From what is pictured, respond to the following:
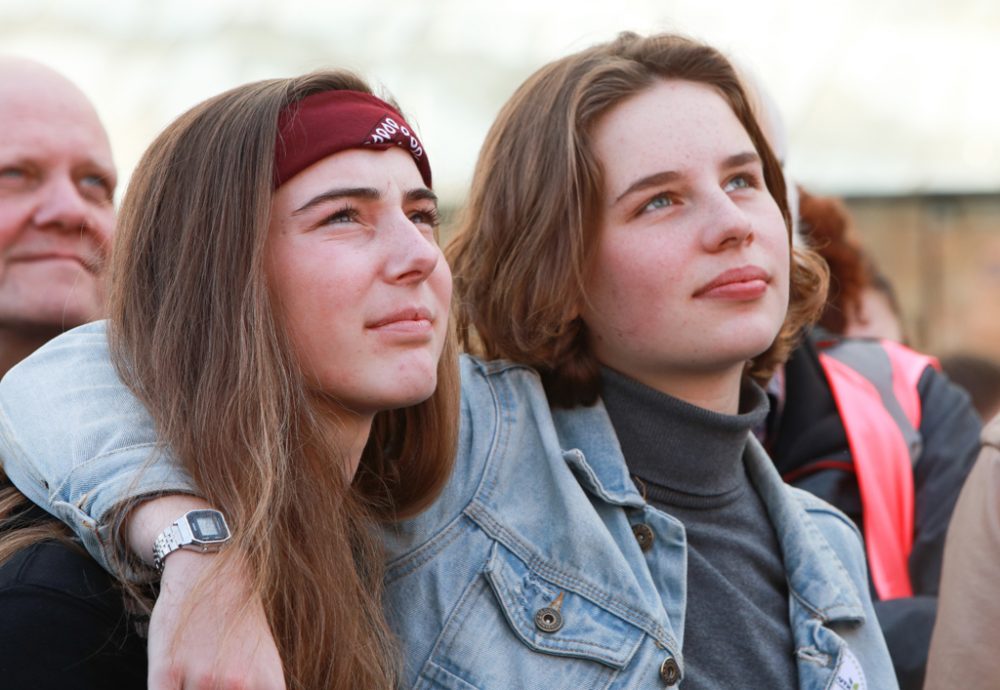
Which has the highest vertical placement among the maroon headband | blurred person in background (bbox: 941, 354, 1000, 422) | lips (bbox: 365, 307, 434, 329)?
the maroon headband

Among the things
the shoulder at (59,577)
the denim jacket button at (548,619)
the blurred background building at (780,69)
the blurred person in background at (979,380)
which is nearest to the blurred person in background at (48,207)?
the shoulder at (59,577)

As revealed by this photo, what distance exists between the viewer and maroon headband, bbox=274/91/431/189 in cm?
207

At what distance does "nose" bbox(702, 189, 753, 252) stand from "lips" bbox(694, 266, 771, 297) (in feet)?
0.16

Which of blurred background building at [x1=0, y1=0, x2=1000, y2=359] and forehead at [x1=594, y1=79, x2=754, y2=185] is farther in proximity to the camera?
blurred background building at [x1=0, y1=0, x2=1000, y2=359]

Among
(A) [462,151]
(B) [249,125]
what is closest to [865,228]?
(A) [462,151]

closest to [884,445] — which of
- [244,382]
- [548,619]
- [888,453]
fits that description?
[888,453]

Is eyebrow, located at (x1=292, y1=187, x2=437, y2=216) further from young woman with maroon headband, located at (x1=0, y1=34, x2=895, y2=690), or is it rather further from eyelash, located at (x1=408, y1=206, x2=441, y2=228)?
young woman with maroon headband, located at (x1=0, y1=34, x2=895, y2=690)

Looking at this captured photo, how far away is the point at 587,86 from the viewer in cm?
254

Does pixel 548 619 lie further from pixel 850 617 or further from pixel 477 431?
pixel 850 617

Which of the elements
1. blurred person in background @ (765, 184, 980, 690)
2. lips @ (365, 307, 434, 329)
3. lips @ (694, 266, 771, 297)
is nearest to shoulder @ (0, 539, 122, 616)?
lips @ (365, 307, 434, 329)

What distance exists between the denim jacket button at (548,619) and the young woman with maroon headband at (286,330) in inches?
10.1

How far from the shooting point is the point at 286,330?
2.02m

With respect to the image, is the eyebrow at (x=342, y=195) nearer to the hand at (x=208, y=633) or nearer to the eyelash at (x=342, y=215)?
the eyelash at (x=342, y=215)

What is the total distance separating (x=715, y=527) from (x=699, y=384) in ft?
0.91
